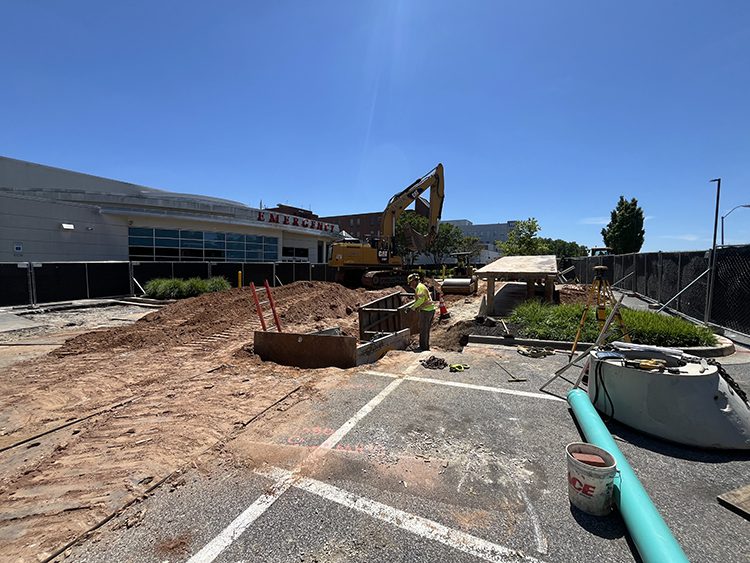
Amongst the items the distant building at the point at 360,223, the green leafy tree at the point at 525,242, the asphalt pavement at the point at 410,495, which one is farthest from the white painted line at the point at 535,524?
the distant building at the point at 360,223

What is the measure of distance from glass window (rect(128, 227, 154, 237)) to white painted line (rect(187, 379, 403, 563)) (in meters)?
27.2

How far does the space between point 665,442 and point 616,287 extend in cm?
1843

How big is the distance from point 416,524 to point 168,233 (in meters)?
29.5

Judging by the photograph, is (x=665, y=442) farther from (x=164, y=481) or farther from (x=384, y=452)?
(x=164, y=481)

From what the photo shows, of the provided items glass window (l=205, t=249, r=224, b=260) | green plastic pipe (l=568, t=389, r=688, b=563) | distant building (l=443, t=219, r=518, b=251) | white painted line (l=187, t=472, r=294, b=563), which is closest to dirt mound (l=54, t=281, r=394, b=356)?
white painted line (l=187, t=472, r=294, b=563)

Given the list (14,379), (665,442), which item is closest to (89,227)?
(14,379)

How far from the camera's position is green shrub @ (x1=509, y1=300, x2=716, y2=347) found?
760cm

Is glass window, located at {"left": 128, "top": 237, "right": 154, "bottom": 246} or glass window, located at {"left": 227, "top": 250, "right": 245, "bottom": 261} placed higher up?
glass window, located at {"left": 128, "top": 237, "right": 154, "bottom": 246}

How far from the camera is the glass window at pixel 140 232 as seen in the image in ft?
83.5

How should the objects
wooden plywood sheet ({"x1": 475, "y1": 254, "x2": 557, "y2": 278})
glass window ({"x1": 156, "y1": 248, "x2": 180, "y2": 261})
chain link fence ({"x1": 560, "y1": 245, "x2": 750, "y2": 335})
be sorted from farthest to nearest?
glass window ({"x1": 156, "y1": 248, "x2": 180, "y2": 261}) < wooden plywood sheet ({"x1": 475, "y1": 254, "x2": 557, "y2": 278}) < chain link fence ({"x1": 560, "y1": 245, "x2": 750, "y2": 335})

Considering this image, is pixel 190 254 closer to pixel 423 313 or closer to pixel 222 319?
pixel 222 319

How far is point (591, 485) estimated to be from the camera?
109 inches

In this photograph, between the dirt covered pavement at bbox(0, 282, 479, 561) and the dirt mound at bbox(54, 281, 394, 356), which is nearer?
the dirt covered pavement at bbox(0, 282, 479, 561)

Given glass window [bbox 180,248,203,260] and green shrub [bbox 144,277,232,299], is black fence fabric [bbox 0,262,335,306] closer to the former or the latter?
green shrub [bbox 144,277,232,299]
